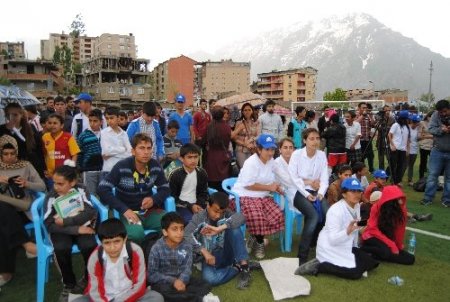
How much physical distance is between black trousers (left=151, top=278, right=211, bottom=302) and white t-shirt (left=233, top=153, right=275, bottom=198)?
1.55m

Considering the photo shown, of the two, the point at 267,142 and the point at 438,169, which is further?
the point at 438,169

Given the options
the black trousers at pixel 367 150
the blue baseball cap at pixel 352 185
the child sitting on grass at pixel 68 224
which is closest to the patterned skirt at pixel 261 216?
the blue baseball cap at pixel 352 185

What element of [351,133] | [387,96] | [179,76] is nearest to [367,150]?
[351,133]

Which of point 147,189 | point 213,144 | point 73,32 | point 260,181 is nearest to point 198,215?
point 147,189

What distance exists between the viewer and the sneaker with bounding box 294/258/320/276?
4215 mm

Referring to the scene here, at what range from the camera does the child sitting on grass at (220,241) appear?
4.01 meters

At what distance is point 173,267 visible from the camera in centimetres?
362

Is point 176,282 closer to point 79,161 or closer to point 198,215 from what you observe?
point 198,215

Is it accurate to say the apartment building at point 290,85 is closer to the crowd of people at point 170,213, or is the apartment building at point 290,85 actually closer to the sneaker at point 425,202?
the sneaker at point 425,202

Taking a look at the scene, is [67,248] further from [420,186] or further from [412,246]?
[420,186]

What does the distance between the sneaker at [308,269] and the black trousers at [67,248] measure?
2.13 metres

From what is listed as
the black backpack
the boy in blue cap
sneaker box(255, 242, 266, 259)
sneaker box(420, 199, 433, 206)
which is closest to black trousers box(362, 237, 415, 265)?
the boy in blue cap

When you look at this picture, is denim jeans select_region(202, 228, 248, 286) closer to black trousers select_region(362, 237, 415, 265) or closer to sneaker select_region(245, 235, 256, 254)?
sneaker select_region(245, 235, 256, 254)

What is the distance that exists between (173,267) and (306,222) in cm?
181
